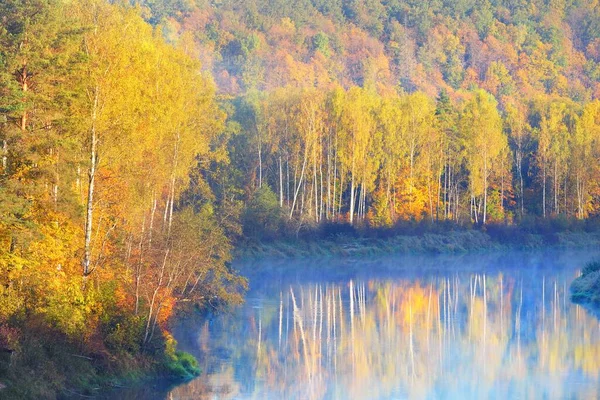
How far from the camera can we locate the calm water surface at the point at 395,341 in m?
22.3

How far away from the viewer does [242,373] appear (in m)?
23.6

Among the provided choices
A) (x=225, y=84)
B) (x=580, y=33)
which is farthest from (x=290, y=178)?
(x=580, y=33)

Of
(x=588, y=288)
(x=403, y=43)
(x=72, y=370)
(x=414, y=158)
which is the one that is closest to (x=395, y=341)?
(x=72, y=370)

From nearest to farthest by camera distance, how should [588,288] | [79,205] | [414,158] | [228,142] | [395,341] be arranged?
[79,205], [395,341], [588,288], [228,142], [414,158]

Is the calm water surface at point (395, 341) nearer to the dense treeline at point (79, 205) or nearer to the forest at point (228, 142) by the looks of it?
the forest at point (228, 142)

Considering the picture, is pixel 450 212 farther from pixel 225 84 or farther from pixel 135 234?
pixel 135 234

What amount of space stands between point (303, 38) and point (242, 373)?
108 m

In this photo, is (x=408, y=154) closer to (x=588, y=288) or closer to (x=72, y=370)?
(x=588, y=288)

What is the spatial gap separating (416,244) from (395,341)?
3189cm

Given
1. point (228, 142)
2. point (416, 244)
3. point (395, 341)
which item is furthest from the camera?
point (228, 142)

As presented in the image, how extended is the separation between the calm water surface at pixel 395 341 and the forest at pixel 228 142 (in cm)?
146

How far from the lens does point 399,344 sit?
1110 inches

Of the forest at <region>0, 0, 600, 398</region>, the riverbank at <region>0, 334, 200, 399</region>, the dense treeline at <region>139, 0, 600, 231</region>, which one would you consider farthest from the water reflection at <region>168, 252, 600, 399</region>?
the dense treeline at <region>139, 0, 600, 231</region>

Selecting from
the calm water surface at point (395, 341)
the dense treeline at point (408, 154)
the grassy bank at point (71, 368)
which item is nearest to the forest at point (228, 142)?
the grassy bank at point (71, 368)
